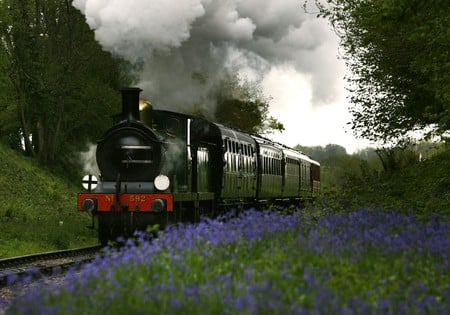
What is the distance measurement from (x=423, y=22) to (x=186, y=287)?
10.4m

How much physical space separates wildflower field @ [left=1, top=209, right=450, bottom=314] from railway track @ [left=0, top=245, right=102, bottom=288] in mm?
4677

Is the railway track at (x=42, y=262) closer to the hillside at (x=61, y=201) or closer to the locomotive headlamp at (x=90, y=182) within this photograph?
the locomotive headlamp at (x=90, y=182)

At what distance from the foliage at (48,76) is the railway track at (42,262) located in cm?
2079

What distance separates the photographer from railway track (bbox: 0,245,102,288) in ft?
44.9

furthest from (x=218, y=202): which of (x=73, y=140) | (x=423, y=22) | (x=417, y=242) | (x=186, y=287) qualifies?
(x=73, y=140)

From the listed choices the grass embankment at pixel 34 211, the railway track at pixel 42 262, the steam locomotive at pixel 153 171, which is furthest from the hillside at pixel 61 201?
the steam locomotive at pixel 153 171

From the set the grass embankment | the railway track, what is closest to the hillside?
the grass embankment

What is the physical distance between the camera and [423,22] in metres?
15.7

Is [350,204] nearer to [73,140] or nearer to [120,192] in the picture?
[120,192]

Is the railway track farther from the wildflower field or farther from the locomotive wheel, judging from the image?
the wildflower field

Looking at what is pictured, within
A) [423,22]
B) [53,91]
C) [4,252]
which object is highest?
[53,91]

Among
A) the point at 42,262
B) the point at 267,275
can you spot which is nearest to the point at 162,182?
the point at 42,262

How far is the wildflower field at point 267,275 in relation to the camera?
637 centimetres

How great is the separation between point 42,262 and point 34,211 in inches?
513
